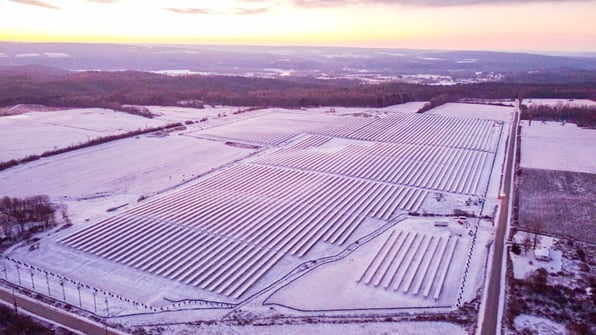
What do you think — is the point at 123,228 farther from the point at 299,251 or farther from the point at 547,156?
the point at 547,156

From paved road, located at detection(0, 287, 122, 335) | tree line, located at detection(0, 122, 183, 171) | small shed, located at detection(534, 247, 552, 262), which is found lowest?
paved road, located at detection(0, 287, 122, 335)

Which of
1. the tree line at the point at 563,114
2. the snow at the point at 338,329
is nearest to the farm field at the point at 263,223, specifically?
the snow at the point at 338,329

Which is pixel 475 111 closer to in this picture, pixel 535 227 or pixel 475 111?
pixel 475 111

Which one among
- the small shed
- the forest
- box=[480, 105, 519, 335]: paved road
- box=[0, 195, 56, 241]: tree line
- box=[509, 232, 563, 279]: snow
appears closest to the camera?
box=[480, 105, 519, 335]: paved road

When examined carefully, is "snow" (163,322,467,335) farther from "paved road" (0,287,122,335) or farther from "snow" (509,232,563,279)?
"snow" (509,232,563,279)

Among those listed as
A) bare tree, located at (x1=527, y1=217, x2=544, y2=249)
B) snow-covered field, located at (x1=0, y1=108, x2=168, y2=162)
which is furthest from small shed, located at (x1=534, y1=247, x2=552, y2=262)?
snow-covered field, located at (x1=0, y1=108, x2=168, y2=162)

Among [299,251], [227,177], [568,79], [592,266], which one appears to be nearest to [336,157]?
[227,177]

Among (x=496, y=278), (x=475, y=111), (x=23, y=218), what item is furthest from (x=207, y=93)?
(x=496, y=278)
